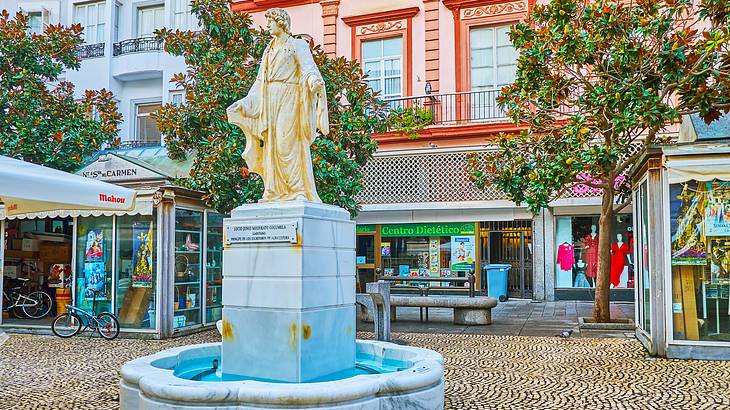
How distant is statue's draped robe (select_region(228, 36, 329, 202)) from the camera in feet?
21.1

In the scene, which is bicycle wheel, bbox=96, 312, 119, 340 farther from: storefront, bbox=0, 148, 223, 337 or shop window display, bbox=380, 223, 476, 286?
shop window display, bbox=380, 223, 476, 286

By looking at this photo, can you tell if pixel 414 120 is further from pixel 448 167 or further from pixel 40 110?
pixel 40 110

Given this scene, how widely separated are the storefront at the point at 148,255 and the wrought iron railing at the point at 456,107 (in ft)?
25.8

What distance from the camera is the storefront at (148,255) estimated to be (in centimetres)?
1215

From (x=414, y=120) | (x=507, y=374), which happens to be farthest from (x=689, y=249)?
(x=414, y=120)

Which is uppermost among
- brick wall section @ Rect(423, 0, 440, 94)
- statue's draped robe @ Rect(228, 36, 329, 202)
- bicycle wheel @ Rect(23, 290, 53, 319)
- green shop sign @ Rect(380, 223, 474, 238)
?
brick wall section @ Rect(423, 0, 440, 94)

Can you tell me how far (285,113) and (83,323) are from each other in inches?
320

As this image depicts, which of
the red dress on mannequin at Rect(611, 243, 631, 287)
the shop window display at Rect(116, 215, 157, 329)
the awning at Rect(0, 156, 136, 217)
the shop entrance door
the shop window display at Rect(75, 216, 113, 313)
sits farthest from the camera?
the shop entrance door

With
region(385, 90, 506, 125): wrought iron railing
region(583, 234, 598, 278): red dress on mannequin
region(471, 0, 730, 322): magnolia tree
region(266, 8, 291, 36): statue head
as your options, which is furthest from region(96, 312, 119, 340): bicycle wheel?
region(583, 234, 598, 278): red dress on mannequin

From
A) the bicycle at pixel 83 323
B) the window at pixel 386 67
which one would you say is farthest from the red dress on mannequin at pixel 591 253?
the bicycle at pixel 83 323

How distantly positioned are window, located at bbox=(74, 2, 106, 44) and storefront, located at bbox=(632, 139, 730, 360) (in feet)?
64.0

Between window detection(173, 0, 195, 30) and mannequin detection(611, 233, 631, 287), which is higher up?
window detection(173, 0, 195, 30)

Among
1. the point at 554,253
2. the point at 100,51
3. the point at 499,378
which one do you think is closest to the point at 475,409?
the point at 499,378

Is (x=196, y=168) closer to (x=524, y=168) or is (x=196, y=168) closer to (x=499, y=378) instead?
(x=524, y=168)
